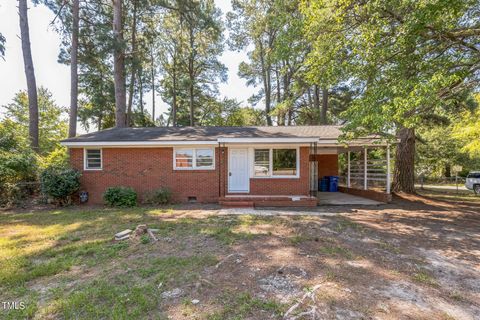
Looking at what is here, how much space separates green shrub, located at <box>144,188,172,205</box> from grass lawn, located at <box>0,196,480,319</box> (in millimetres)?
2738

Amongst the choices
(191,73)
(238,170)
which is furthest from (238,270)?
(191,73)

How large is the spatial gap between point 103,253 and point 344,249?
4.88 meters

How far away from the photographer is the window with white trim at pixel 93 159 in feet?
34.3

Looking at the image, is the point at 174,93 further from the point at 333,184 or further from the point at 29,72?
the point at 333,184

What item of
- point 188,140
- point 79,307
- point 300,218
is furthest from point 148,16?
point 79,307

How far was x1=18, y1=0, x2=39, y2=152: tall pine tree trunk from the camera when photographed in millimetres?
12695

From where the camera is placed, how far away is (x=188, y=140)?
33.3 ft

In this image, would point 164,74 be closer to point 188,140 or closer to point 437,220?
point 188,140

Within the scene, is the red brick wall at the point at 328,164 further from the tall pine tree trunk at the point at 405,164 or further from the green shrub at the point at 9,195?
the green shrub at the point at 9,195

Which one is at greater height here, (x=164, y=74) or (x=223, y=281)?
(x=164, y=74)

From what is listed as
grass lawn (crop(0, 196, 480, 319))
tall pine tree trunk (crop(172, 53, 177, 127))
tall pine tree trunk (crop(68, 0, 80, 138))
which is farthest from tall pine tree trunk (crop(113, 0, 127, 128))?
tall pine tree trunk (crop(172, 53, 177, 127))

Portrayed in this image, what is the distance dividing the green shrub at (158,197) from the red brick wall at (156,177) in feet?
1.36

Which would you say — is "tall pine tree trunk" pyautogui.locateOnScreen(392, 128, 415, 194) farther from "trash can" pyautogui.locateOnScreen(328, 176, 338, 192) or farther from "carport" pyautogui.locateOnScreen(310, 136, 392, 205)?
"trash can" pyautogui.locateOnScreen(328, 176, 338, 192)

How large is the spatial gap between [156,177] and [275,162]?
524 centimetres
